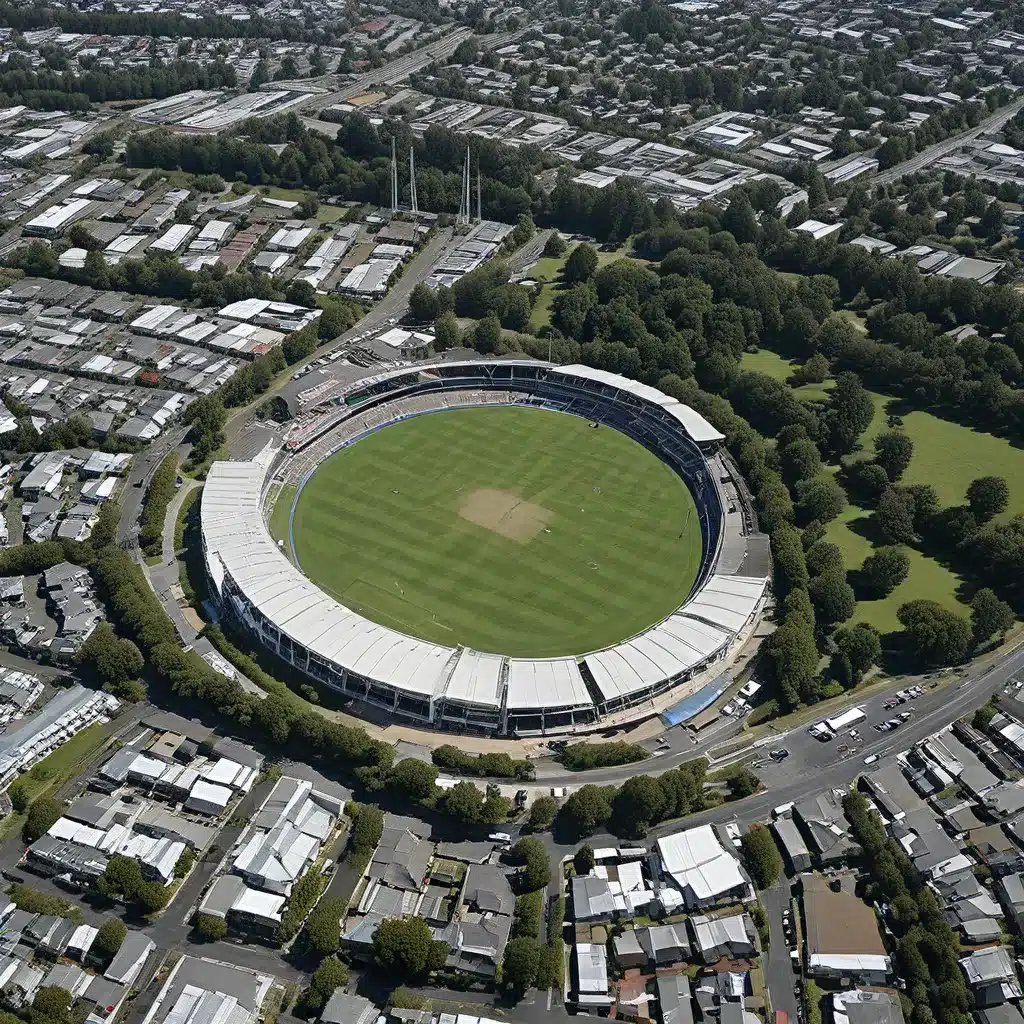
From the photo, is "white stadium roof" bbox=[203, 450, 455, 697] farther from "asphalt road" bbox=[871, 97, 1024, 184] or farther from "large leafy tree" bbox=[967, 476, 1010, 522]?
"asphalt road" bbox=[871, 97, 1024, 184]

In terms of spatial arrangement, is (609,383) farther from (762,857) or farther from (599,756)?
(762,857)

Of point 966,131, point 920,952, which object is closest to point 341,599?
point 920,952

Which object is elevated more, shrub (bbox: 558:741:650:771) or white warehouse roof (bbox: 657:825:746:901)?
white warehouse roof (bbox: 657:825:746:901)

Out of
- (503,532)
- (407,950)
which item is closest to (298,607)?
(503,532)

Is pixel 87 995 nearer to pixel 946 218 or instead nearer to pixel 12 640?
pixel 12 640

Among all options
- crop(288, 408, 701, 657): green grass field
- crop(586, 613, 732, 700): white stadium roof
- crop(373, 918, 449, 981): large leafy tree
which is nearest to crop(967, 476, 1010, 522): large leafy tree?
crop(288, 408, 701, 657): green grass field
